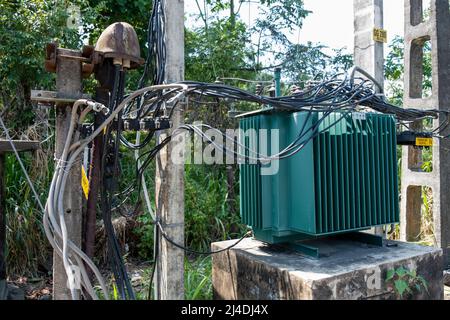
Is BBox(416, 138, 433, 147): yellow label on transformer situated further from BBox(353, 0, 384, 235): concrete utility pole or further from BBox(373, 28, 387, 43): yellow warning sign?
BBox(373, 28, 387, 43): yellow warning sign

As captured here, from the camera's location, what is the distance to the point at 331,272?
1.66 metres

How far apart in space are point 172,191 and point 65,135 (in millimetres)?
596

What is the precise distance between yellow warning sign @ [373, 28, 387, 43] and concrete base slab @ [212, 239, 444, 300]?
154 cm

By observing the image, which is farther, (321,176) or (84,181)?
(84,181)

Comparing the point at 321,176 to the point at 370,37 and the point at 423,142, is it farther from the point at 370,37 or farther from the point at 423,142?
the point at 370,37

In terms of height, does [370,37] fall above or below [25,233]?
above

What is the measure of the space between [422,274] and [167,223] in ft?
4.54

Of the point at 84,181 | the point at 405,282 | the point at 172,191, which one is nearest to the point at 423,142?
the point at 405,282

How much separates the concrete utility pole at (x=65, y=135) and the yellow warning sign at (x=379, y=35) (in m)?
2.14

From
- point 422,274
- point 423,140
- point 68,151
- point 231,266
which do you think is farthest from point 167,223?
point 423,140

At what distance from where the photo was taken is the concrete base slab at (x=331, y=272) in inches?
64.4

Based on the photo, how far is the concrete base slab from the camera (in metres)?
1.64

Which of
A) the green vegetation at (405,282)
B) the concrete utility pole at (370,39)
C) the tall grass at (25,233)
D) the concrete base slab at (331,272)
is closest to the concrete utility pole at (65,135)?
the concrete base slab at (331,272)

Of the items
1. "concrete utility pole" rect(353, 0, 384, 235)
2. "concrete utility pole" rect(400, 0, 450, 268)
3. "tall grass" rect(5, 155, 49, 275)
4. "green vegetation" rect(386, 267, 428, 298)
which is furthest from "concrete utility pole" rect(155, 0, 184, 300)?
"concrete utility pole" rect(400, 0, 450, 268)
